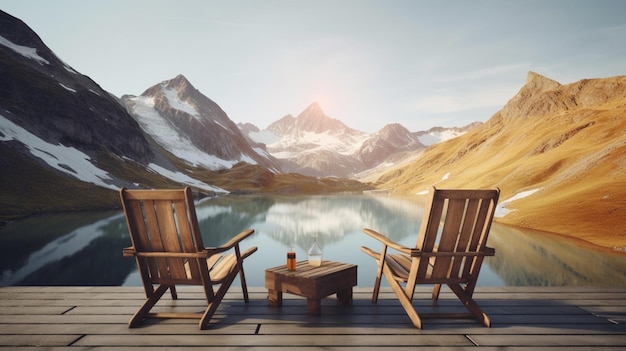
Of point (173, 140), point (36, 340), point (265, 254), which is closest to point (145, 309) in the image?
point (36, 340)

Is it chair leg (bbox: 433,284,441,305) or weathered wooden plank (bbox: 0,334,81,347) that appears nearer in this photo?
weathered wooden plank (bbox: 0,334,81,347)

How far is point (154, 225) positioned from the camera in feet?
18.8

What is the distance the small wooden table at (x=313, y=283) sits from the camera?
5961 millimetres

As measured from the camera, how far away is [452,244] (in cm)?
587

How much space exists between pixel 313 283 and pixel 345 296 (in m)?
0.98

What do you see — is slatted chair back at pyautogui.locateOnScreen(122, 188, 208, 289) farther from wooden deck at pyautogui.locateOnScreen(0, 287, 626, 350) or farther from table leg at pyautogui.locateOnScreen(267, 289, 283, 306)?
table leg at pyautogui.locateOnScreen(267, 289, 283, 306)

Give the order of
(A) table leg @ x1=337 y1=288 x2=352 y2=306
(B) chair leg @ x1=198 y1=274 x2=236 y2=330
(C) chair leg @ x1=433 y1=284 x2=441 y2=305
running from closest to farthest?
1. (B) chair leg @ x1=198 y1=274 x2=236 y2=330
2. (A) table leg @ x1=337 y1=288 x2=352 y2=306
3. (C) chair leg @ x1=433 y1=284 x2=441 y2=305

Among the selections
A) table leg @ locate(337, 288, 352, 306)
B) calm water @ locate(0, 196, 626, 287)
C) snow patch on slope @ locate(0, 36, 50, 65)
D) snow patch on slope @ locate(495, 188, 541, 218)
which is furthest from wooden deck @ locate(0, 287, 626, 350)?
snow patch on slope @ locate(0, 36, 50, 65)

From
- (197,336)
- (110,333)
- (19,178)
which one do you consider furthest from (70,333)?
(19,178)

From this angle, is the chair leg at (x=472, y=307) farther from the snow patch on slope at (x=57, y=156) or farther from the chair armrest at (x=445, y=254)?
the snow patch on slope at (x=57, y=156)

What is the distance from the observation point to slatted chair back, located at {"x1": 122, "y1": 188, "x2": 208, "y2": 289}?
5.46m

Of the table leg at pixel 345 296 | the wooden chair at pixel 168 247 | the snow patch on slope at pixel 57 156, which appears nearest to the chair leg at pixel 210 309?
the wooden chair at pixel 168 247

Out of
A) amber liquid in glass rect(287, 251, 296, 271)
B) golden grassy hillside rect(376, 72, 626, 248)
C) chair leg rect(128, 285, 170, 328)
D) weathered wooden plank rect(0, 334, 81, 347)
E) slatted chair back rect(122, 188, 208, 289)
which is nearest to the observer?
weathered wooden plank rect(0, 334, 81, 347)

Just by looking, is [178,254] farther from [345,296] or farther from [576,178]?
[576,178]
